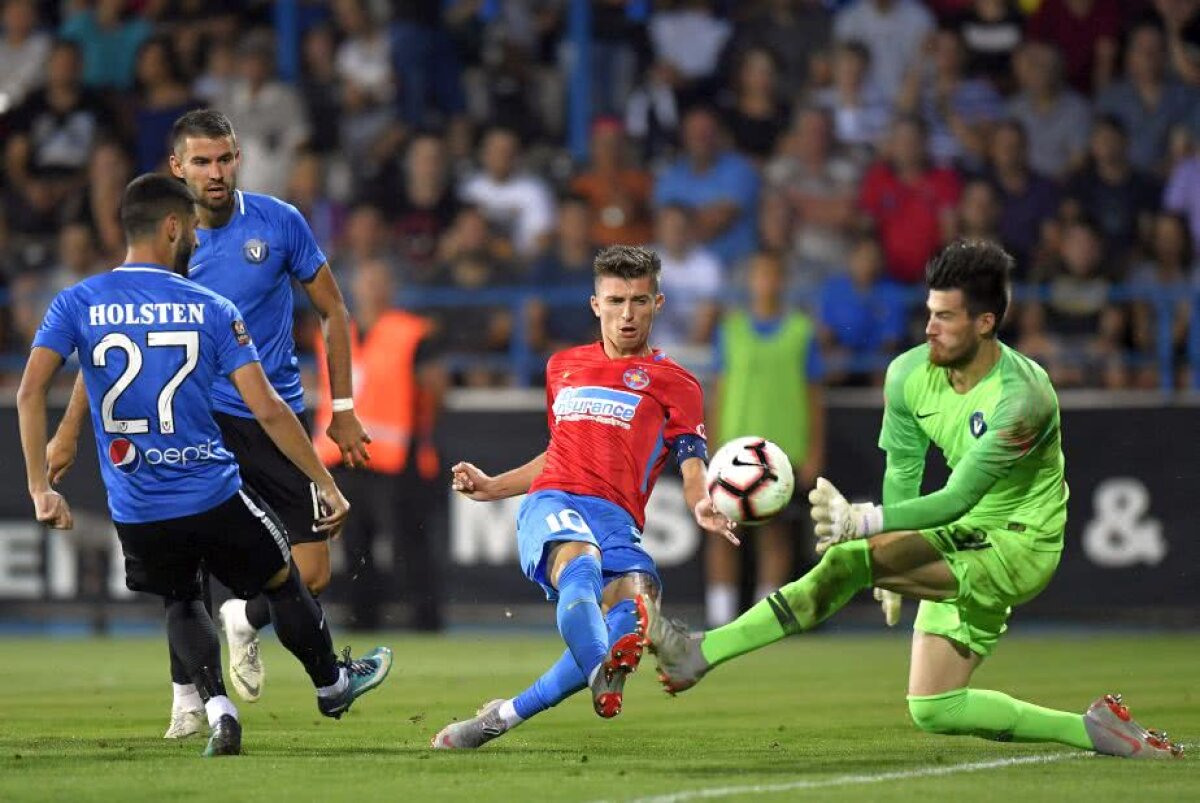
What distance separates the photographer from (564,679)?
6.92 m

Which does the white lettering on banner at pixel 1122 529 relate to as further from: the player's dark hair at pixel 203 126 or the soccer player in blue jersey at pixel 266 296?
the player's dark hair at pixel 203 126

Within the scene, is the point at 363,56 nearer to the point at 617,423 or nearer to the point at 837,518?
the point at 617,423

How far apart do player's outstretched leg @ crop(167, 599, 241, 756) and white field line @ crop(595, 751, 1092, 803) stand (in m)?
1.84

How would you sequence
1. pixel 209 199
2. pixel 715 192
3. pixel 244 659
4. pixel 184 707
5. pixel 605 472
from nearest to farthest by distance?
1. pixel 605 472
2. pixel 184 707
3. pixel 209 199
4. pixel 244 659
5. pixel 715 192

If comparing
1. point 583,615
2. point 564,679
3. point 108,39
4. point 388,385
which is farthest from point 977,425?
point 108,39

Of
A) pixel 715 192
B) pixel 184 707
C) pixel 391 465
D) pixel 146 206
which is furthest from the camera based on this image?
pixel 715 192

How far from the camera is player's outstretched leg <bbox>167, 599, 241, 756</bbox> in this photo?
23.1 feet

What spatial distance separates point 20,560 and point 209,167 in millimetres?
7523

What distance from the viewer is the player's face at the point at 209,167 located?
26.3ft

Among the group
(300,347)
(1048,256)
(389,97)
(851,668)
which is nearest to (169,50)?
(389,97)

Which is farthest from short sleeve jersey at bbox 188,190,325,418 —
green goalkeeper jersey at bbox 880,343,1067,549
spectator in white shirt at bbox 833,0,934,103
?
spectator in white shirt at bbox 833,0,934,103

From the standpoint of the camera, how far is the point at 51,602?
14789mm

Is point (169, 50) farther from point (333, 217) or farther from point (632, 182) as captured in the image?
point (632, 182)

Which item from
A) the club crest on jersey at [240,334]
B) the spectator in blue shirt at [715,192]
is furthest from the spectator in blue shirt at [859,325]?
the club crest on jersey at [240,334]
